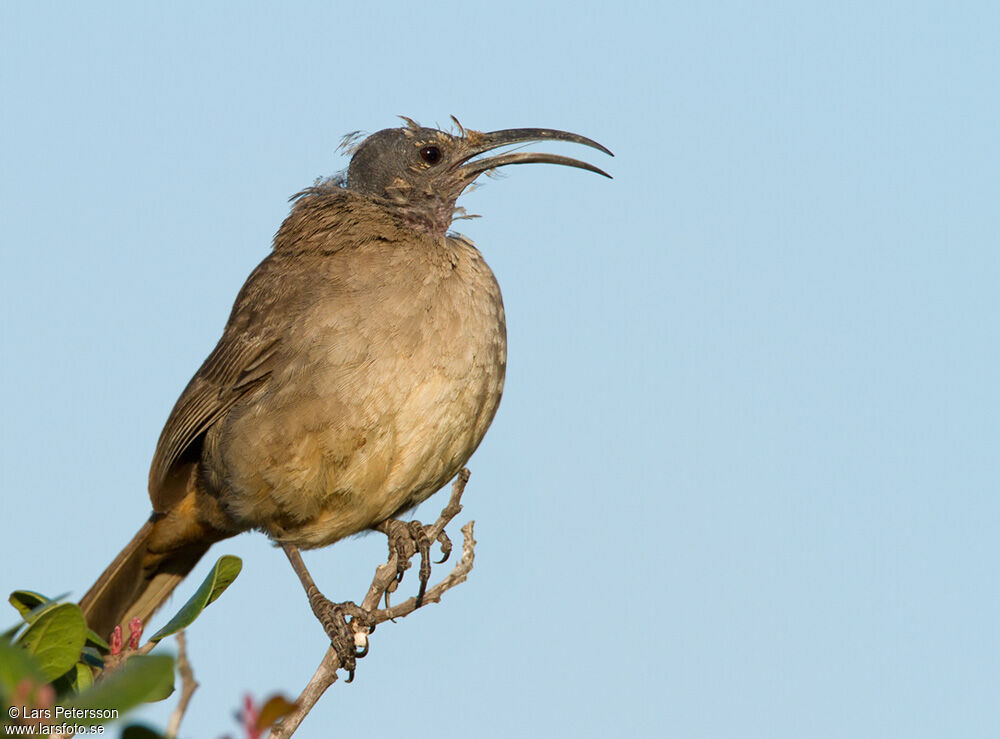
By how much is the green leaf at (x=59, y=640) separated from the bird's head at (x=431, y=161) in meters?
3.98

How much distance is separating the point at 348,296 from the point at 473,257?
85 centimetres

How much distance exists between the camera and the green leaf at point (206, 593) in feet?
11.9

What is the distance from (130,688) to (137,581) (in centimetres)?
500

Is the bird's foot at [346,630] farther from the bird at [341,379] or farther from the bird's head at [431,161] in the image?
the bird's head at [431,161]

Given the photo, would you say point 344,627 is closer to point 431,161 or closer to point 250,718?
point 431,161

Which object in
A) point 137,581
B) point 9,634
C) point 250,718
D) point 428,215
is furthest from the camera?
point 137,581

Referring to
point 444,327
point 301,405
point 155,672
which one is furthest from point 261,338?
point 155,672

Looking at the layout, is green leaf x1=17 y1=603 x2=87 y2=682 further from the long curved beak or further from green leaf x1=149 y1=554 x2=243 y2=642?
the long curved beak

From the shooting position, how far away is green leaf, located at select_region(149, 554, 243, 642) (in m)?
3.64

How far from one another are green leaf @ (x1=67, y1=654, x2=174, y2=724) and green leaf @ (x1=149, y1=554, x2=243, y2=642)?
1252mm

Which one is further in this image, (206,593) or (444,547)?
(444,547)

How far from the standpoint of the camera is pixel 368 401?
18.8 ft

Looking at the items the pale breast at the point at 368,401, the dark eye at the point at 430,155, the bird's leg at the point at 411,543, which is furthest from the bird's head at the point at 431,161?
the bird's leg at the point at 411,543

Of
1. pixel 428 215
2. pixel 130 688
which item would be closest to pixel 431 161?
pixel 428 215
